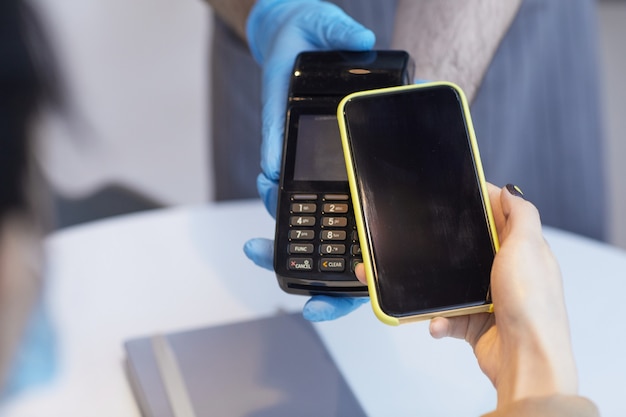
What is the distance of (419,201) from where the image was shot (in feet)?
1.64

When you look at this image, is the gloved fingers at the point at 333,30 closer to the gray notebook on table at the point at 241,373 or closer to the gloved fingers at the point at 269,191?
the gloved fingers at the point at 269,191

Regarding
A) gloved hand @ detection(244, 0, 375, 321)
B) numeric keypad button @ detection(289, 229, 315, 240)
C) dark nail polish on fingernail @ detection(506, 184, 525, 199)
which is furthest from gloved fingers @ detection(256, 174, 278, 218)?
dark nail polish on fingernail @ detection(506, 184, 525, 199)

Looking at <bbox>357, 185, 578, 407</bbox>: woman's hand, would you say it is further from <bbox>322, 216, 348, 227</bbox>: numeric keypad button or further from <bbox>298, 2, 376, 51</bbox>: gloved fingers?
<bbox>298, 2, 376, 51</bbox>: gloved fingers

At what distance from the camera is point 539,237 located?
0.47 metres

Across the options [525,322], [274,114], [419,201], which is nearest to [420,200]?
[419,201]

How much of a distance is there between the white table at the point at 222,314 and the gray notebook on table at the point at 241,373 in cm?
2

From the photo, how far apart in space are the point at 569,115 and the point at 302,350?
0.65 meters

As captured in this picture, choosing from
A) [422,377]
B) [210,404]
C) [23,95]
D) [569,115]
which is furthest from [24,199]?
[569,115]

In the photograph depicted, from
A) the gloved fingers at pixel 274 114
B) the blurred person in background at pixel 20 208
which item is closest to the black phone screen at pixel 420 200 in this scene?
the gloved fingers at pixel 274 114

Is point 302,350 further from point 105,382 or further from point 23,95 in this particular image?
point 23,95

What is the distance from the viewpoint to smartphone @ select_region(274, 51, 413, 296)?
54cm

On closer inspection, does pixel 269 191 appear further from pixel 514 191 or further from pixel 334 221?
pixel 514 191

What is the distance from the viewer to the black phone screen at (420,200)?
0.48 meters

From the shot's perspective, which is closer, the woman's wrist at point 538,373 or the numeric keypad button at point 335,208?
the woman's wrist at point 538,373
